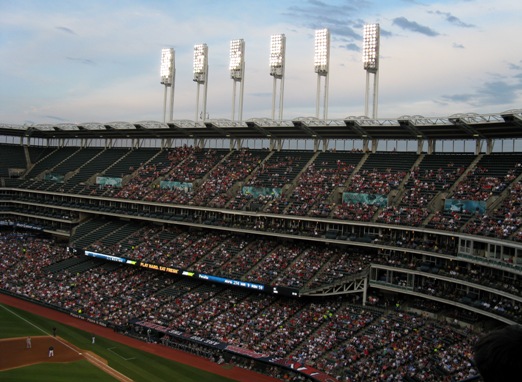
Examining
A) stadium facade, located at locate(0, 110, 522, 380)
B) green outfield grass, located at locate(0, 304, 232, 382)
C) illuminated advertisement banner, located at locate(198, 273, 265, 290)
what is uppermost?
stadium facade, located at locate(0, 110, 522, 380)

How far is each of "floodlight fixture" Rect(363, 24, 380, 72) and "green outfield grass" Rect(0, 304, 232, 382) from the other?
36710mm

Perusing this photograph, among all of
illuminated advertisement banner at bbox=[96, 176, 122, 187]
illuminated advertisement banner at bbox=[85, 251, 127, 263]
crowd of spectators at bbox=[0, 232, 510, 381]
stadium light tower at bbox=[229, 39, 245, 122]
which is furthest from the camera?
illuminated advertisement banner at bbox=[96, 176, 122, 187]

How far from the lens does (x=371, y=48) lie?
56719mm

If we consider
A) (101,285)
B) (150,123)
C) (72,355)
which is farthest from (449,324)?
(150,123)

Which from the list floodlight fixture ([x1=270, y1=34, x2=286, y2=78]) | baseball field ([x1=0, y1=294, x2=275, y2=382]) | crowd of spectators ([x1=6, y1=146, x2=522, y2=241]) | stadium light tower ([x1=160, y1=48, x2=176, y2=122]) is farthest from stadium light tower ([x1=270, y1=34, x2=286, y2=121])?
baseball field ([x1=0, y1=294, x2=275, y2=382])

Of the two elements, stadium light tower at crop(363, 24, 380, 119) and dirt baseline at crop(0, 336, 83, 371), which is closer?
dirt baseline at crop(0, 336, 83, 371)

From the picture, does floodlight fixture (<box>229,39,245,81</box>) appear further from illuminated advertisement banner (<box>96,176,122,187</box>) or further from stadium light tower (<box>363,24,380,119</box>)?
illuminated advertisement banner (<box>96,176,122,187</box>)

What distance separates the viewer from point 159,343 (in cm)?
4712

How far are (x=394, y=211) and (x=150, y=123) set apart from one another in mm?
39618

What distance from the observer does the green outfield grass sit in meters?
38.0

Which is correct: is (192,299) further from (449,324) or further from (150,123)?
(150,123)

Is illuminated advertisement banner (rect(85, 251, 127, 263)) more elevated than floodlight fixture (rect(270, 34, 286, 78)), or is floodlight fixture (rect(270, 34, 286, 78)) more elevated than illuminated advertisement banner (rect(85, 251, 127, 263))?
floodlight fixture (rect(270, 34, 286, 78))

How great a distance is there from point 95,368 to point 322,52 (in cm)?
4152

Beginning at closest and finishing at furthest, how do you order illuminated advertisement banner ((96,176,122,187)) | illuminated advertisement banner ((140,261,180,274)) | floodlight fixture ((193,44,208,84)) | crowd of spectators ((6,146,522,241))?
crowd of spectators ((6,146,522,241)), illuminated advertisement banner ((140,261,180,274)), floodlight fixture ((193,44,208,84)), illuminated advertisement banner ((96,176,122,187))
